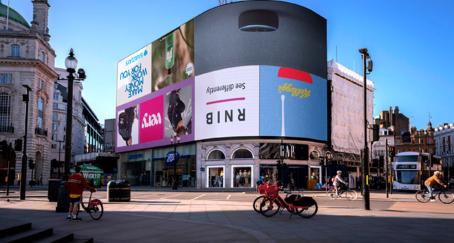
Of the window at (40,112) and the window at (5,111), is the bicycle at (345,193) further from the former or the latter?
the window at (40,112)

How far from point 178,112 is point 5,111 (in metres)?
30.7

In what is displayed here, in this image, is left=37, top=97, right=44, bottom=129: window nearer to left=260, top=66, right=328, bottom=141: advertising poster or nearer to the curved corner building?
the curved corner building

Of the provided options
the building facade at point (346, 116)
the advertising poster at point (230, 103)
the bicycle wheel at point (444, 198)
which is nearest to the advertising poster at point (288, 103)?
the advertising poster at point (230, 103)

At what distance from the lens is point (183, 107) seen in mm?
69062

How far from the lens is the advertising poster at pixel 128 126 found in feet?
274

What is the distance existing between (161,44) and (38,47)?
69.5ft

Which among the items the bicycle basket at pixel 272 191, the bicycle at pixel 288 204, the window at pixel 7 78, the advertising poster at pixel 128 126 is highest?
the window at pixel 7 78

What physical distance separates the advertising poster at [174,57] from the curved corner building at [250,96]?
0.27m

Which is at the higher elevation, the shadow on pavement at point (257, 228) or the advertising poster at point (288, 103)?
the advertising poster at point (288, 103)

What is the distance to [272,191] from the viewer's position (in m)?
18.1

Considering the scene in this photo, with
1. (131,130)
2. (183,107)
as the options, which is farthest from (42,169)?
(183,107)

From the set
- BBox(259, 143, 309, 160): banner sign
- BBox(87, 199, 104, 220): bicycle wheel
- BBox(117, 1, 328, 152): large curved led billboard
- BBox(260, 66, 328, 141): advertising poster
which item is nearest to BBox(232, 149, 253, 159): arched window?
BBox(259, 143, 309, 160): banner sign

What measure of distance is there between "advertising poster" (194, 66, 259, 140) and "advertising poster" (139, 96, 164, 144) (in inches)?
461

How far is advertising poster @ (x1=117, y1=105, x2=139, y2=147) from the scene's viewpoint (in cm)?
8338
